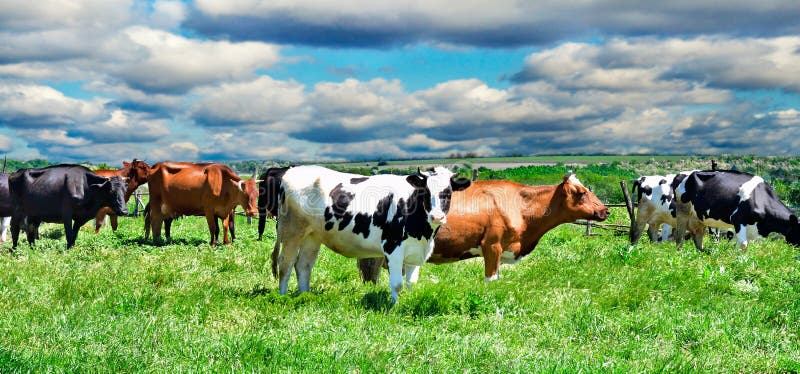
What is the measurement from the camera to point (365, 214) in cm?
873

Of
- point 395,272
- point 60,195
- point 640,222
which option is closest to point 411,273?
point 395,272

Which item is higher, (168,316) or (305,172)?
(305,172)

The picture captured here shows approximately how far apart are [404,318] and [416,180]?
2013 mm

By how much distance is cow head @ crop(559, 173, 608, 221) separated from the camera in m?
11.4

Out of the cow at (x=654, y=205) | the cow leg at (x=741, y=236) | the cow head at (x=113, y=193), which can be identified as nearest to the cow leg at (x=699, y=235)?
the cow at (x=654, y=205)

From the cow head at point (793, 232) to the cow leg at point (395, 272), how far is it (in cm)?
1221

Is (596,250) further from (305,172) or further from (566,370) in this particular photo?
A: (566,370)

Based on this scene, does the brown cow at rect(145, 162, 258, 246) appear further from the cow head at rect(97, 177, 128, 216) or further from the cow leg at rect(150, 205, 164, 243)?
the cow head at rect(97, 177, 128, 216)

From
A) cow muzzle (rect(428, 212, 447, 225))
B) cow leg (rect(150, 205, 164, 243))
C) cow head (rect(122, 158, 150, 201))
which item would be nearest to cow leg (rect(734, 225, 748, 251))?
cow muzzle (rect(428, 212, 447, 225))

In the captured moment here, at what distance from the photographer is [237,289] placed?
941 cm

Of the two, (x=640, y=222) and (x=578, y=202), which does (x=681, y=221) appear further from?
(x=578, y=202)

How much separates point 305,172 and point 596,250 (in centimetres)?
689

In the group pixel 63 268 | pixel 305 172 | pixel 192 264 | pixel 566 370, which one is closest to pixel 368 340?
pixel 566 370

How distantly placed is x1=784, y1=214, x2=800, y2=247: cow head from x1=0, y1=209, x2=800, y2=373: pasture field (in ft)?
14.7
